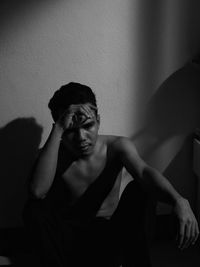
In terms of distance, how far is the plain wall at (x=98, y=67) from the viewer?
151cm

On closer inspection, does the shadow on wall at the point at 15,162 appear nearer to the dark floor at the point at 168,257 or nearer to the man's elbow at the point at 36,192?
the dark floor at the point at 168,257

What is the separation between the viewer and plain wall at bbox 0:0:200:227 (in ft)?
4.95

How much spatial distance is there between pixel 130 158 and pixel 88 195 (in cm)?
22

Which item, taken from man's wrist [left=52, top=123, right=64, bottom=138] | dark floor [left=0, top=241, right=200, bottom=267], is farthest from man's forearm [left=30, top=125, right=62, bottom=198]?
dark floor [left=0, top=241, right=200, bottom=267]

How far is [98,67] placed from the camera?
157 centimetres

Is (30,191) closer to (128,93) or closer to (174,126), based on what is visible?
(128,93)

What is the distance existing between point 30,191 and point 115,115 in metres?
0.45

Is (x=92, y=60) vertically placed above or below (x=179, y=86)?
above

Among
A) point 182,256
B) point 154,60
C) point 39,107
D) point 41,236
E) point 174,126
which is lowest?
point 182,256

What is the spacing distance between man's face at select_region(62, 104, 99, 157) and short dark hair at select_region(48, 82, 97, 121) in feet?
0.13

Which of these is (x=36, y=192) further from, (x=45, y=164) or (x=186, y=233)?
(x=186, y=233)

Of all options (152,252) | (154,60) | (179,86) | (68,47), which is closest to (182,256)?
(152,252)

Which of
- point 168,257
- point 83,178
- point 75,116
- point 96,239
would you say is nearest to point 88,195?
point 83,178

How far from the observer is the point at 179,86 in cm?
164
